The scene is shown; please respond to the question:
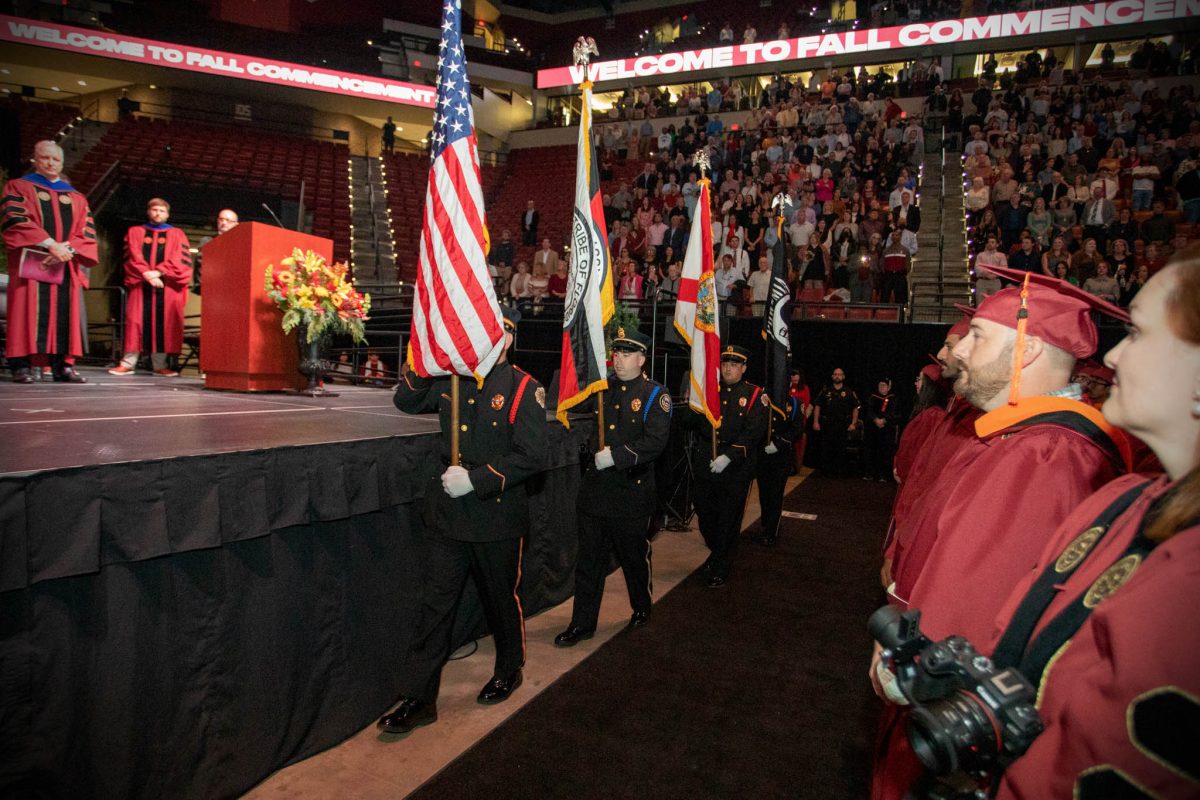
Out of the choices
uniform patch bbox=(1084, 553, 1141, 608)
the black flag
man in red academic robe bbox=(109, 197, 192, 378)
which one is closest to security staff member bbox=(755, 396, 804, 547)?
the black flag

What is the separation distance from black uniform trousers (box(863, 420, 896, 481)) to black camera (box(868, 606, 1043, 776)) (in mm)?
11386

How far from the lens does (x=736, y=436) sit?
641 centimetres


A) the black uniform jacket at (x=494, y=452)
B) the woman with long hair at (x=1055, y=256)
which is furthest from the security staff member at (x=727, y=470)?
the woman with long hair at (x=1055, y=256)

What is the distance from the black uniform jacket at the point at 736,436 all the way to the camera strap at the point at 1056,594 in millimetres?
4861

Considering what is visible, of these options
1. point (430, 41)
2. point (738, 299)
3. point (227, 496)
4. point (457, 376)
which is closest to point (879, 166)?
point (738, 299)

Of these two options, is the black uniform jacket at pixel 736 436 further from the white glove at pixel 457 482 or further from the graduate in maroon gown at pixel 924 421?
the white glove at pixel 457 482

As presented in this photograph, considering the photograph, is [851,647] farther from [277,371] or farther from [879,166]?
[879,166]

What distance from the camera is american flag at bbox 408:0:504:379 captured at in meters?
3.35

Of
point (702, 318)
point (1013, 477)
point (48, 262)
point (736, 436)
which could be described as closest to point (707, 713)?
point (1013, 477)

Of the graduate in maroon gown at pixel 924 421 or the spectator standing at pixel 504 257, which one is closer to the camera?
the graduate in maroon gown at pixel 924 421

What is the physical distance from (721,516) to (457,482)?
138 inches

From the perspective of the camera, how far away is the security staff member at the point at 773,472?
7375mm

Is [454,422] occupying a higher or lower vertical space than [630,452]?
higher

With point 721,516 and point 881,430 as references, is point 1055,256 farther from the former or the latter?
point 721,516
